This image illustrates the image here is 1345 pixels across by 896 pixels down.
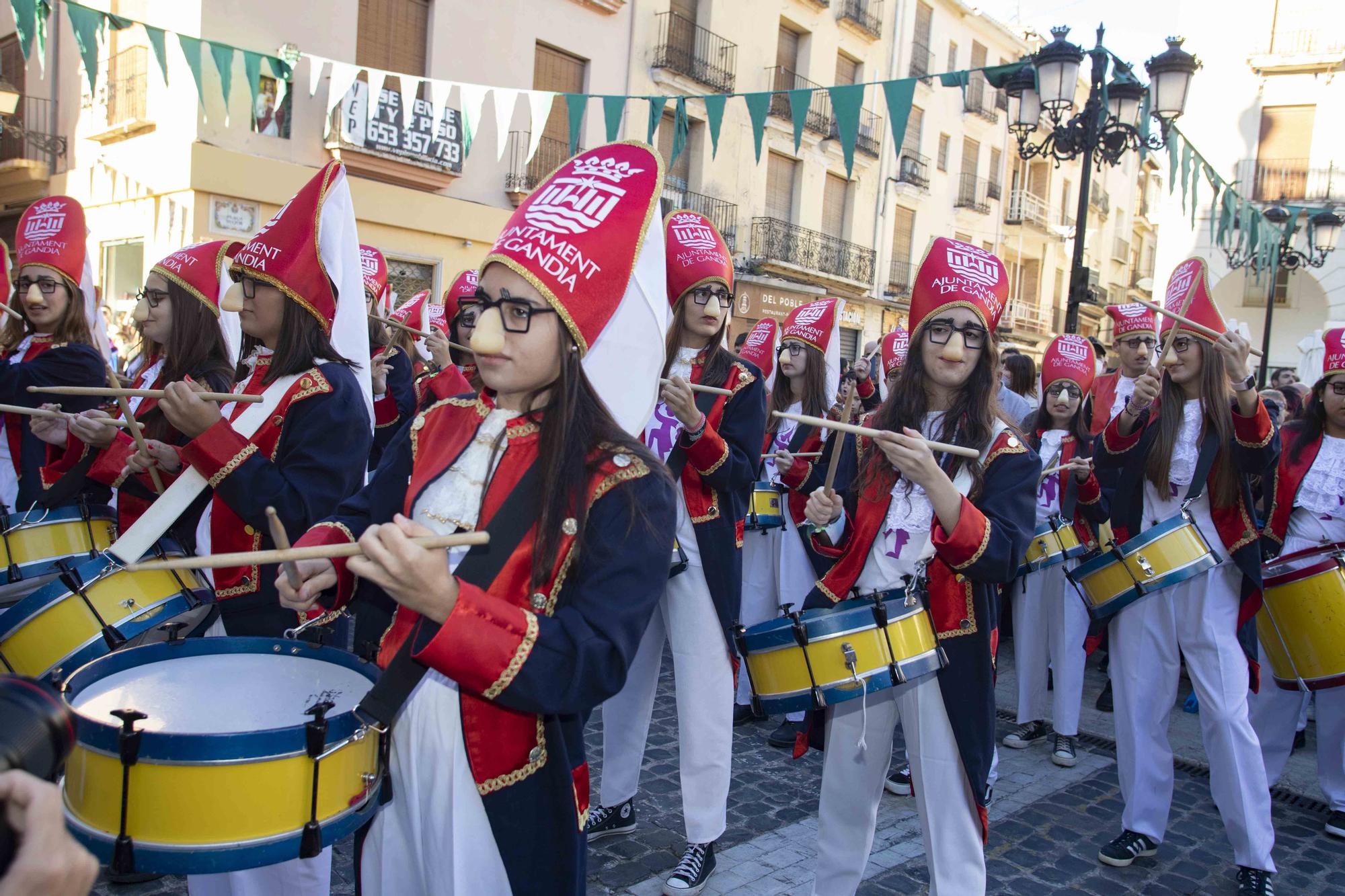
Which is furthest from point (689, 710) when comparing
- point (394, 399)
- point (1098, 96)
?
point (1098, 96)

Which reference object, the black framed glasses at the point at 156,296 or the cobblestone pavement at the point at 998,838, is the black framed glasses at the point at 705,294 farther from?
the cobblestone pavement at the point at 998,838

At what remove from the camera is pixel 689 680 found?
4.11 meters

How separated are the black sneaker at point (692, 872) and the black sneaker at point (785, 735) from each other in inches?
64.4

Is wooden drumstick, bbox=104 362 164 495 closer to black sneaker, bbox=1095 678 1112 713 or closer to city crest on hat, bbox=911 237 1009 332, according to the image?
city crest on hat, bbox=911 237 1009 332

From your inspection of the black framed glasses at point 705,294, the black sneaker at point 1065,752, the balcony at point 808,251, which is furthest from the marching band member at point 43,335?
the balcony at point 808,251

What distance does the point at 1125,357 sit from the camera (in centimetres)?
712

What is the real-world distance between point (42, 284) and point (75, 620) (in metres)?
2.78

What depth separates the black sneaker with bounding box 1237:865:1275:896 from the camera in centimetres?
403

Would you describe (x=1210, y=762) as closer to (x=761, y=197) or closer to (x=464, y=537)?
(x=464, y=537)

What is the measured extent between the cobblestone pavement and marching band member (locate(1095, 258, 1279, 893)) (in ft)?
0.70

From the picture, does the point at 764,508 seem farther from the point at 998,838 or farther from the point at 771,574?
the point at 998,838

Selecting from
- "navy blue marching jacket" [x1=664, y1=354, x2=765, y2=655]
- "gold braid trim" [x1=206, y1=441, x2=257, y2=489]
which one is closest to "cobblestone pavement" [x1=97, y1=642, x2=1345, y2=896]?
"navy blue marching jacket" [x1=664, y1=354, x2=765, y2=655]

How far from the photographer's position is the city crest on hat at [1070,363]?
24.4ft

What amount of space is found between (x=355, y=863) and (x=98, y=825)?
2.09 feet
